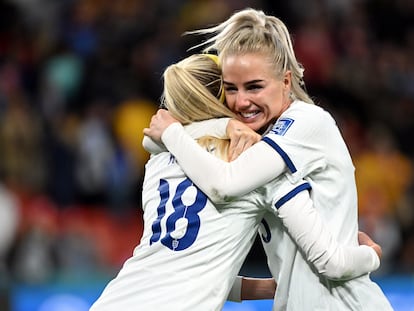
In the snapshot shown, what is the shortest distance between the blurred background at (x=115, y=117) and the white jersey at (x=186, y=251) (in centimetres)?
356

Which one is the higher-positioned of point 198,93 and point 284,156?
point 198,93

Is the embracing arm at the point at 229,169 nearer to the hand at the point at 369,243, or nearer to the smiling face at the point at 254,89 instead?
the smiling face at the point at 254,89

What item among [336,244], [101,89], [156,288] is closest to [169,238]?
[156,288]

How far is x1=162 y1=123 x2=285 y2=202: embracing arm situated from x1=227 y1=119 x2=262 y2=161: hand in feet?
0.11

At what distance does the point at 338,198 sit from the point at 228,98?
537mm

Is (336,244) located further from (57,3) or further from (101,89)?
(57,3)

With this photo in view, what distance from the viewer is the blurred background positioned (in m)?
8.84

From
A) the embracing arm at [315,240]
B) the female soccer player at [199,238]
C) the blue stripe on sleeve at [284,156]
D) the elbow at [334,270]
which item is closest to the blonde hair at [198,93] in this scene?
the female soccer player at [199,238]

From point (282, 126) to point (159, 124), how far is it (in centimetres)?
45

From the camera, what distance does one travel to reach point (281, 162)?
3641mm

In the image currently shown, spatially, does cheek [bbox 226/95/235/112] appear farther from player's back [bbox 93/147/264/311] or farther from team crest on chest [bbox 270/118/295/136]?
player's back [bbox 93/147/264/311]

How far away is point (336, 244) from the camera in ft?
12.0

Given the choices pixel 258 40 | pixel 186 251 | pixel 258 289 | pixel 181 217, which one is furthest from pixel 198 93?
pixel 258 289

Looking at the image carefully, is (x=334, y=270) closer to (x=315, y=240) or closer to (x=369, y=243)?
(x=315, y=240)
